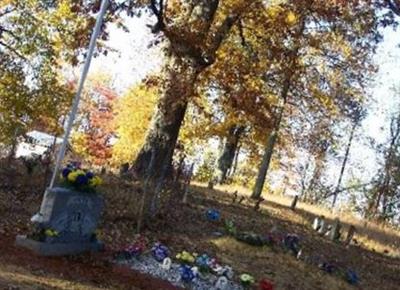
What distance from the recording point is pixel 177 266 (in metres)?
11.7

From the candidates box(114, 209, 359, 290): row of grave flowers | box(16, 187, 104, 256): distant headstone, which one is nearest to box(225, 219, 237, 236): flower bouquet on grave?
box(114, 209, 359, 290): row of grave flowers

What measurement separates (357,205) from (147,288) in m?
45.3

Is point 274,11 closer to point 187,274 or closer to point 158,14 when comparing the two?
point 158,14

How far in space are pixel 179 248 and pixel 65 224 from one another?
276cm

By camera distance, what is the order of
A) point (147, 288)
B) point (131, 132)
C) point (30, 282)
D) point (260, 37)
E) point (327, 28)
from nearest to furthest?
point (30, 282)
point (147, 288)
point (260, 37)
point (327, 28)
point (131, 132)

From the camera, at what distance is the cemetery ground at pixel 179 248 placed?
32.1ft

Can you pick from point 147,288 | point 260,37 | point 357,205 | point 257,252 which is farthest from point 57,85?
point 357,205

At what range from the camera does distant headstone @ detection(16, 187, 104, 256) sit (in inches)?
418

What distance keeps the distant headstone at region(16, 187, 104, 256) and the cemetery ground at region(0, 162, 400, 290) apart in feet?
0.70

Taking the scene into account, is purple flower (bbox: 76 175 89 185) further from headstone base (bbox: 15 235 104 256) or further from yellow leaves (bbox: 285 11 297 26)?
yellow leaves (bbox: 285 11 297 26)

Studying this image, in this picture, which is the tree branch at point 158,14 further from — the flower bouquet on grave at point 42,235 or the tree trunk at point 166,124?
the flower bouquet on grave at point 42,235

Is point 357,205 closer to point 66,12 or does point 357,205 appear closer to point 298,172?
point 298,172

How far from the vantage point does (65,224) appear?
36.0 ft

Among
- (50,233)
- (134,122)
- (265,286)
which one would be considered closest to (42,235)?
(50,233)
